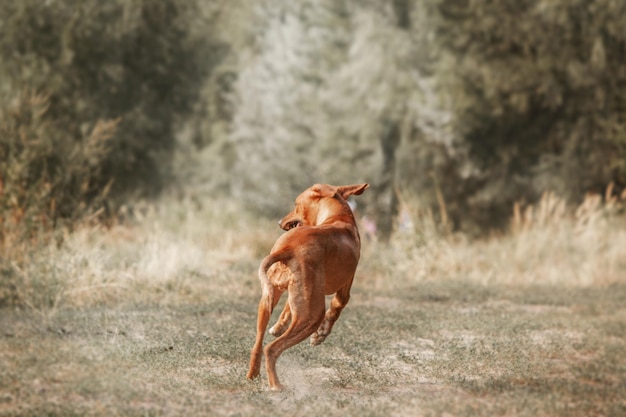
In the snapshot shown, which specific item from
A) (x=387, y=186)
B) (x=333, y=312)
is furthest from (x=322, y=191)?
(x=387, y=186)

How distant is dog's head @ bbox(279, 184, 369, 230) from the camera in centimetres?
716

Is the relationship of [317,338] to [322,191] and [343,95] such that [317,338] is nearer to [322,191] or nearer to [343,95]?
[322,191]

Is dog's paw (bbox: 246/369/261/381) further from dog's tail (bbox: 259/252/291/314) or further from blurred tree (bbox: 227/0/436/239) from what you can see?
blurred tree (bbox: 227/0/436/239)

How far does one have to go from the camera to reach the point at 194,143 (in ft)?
86.1

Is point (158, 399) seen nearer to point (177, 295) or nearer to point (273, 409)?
point (273, 409)

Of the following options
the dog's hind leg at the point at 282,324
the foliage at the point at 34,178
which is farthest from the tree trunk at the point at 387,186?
the dog's hind leg at the point at 282,324

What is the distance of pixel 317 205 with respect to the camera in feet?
23.8

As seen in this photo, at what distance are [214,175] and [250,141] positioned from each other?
1.32 meters

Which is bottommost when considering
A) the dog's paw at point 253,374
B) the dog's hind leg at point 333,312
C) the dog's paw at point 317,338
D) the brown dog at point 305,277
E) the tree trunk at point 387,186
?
the tree trunk at point 387,186

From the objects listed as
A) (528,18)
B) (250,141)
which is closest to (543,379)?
(528,18)

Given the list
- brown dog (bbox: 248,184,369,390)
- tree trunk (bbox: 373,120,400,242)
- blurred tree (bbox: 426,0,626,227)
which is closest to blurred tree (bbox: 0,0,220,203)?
tree trunk (bbox: 373,120,400,242)

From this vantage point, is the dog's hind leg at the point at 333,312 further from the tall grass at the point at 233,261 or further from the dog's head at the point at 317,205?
the tall grass at the point at 233,261

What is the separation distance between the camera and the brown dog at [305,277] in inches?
247

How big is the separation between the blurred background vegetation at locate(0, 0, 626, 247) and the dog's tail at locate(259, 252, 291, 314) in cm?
1387
